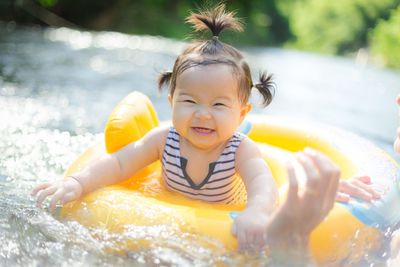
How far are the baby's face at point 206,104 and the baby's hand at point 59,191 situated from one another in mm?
416

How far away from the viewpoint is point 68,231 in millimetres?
1920

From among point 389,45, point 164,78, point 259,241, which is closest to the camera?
point 259,241

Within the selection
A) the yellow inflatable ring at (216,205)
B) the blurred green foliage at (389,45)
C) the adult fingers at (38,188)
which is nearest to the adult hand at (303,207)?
the yellow inflatable ring at (216,205)

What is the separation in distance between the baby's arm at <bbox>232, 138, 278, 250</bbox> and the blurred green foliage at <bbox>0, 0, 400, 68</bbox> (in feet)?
29.9

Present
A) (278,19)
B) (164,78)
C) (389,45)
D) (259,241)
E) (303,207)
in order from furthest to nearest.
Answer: (278,19) → (389,45) → (164,78) → (259,241) → (303,207)

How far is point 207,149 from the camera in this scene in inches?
83.5

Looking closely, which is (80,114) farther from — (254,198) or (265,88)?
(254,198)

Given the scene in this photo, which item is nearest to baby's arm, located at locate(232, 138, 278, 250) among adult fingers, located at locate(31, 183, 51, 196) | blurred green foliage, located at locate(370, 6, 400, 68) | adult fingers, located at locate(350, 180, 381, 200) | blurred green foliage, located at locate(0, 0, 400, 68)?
adult fingers, located at locate(350, 180, 381, 200)

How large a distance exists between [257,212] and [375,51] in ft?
65.8

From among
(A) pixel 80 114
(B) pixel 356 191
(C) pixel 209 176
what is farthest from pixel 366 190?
(A) pixel 80 114

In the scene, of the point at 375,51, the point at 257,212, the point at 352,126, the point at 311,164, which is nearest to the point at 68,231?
the point at 257,212

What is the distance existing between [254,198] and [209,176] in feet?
0.94

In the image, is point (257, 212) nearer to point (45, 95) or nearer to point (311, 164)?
point (311, 164)

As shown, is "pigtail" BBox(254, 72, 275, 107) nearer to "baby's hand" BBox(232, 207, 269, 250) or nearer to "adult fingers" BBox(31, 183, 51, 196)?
"baby's hand" BBox(232, 207, 269, 250)
